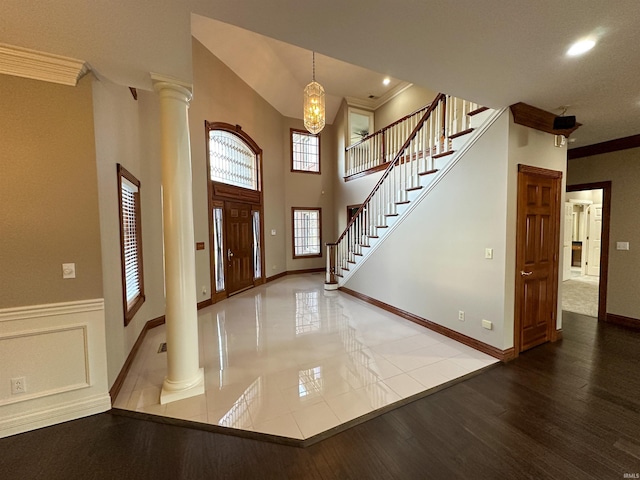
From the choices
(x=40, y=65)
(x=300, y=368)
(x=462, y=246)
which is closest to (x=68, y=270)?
(x=40, y=65)

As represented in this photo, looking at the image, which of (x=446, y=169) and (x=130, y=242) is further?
(x=446, y=169)

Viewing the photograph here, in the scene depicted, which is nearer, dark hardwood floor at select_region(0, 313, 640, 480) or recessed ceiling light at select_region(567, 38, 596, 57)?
dark hardwood floor at select_region(0, 313, 640, 480)

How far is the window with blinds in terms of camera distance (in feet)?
9.53

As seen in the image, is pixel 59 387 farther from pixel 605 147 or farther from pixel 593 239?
pixel 593 239

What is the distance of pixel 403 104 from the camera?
760 cm

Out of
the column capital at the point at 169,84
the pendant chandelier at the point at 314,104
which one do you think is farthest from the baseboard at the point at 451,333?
the column capital at the point at 169,84

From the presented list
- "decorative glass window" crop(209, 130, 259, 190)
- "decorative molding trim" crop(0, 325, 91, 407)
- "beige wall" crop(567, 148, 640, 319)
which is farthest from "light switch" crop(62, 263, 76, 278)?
"beige wall" crop(567, 148, 640, 319)

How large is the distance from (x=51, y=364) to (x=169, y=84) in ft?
7.85

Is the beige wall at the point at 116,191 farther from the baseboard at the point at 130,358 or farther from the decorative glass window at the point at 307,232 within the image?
the decorative glass window at the point at 307,232

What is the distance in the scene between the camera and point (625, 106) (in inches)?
113

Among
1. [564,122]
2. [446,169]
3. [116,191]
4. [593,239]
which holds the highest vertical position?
[564,122]

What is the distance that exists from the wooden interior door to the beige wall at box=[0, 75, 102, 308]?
411 inches

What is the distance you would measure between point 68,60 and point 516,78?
11.5ft

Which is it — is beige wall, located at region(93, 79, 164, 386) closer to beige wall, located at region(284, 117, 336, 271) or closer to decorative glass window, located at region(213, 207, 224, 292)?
decorative glass window, located at region(213, 207, 224, 292)
